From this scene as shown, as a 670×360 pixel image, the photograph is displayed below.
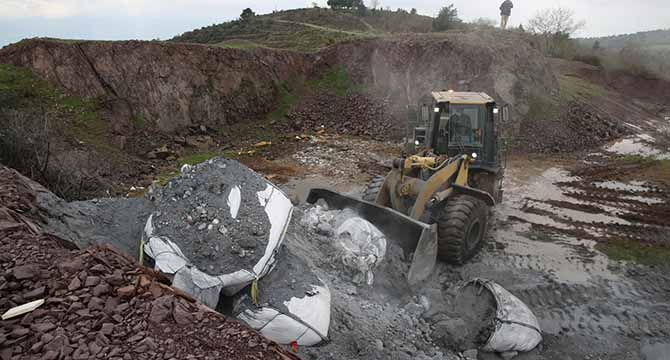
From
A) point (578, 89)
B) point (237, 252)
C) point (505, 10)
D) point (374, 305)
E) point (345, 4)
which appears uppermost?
point (345, 4)

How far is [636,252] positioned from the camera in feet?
23.6

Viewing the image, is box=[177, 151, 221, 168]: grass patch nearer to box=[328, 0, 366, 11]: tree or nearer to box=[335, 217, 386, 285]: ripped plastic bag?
box=[335, 217, 386, 285]: ripped plastic bag

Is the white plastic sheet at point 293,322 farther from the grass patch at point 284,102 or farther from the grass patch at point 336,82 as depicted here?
the grass patch at point 336,82

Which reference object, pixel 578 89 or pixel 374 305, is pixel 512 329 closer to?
pixel 374 305

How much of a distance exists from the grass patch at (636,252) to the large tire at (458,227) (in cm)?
253

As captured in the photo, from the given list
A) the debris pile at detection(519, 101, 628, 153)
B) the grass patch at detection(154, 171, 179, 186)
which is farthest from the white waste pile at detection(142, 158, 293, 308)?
the debris pile at detection(519, 101, 628, 153)

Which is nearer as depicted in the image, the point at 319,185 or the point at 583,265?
the point at 583,265

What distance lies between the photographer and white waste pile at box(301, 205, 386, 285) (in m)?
5.25

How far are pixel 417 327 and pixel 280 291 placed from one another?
69.9 inches

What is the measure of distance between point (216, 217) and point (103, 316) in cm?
157

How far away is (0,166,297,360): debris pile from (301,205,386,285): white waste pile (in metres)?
2.72

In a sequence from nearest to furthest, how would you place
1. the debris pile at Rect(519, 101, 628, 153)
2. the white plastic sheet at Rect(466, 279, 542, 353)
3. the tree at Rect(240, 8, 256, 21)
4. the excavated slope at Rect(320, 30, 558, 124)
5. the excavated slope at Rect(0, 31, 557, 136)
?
the white plastic sheet at Rect(466, 279, 542, 353) → the excavated slope at Rect(0, 31, 557, 136) → the debris pile at Rect(519, 101, 628, 153) → the excavated slope at Rect(320, 30, 558, 124) → the tree at Rect(240, 8, 256, 21)

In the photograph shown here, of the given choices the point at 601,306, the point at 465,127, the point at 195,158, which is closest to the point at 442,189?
the point at 465,127

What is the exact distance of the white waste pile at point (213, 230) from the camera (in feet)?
12.1
